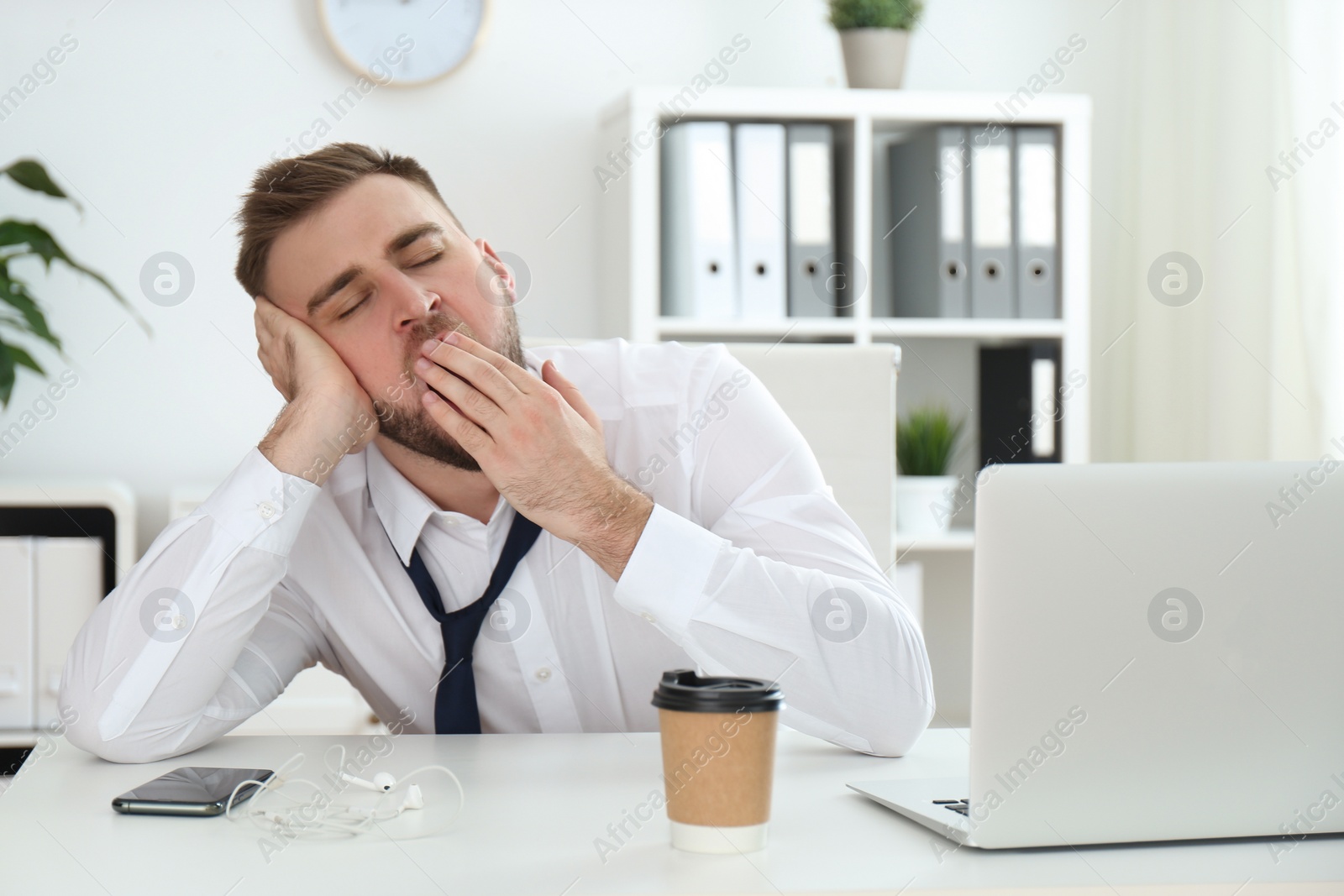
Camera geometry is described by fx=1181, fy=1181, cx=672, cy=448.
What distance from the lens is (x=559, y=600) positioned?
1.22 meters

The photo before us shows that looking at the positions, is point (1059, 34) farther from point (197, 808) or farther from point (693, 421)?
point (197, 808)

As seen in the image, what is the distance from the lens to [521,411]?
1.08 metres

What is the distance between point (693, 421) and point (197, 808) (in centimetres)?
66

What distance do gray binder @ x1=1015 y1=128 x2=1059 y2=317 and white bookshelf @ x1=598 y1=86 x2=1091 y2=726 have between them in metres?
0.02

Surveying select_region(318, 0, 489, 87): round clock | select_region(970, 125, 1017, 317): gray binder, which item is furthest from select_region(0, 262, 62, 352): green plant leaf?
select_region(970, 125, 1017, 317): gray binder

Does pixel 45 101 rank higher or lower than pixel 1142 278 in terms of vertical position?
higher

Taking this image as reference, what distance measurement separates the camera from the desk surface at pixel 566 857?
0.65 metres

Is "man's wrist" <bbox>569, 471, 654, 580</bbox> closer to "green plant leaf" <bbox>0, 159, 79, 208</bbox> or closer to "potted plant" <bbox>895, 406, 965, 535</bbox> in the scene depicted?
"potted plant" <bbox>895, 406, 965, 535</bbox>

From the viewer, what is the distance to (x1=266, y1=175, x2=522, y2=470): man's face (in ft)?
4.05

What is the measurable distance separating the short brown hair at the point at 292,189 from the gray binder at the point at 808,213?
1.06 m

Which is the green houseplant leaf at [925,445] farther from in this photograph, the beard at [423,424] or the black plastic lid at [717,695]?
the black plastic lid at [717,695]

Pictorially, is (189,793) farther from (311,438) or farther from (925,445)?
(925,445)

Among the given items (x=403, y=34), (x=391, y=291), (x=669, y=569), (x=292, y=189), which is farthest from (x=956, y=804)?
(x=403, y=34)

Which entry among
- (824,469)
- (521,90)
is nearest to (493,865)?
(824,469)
